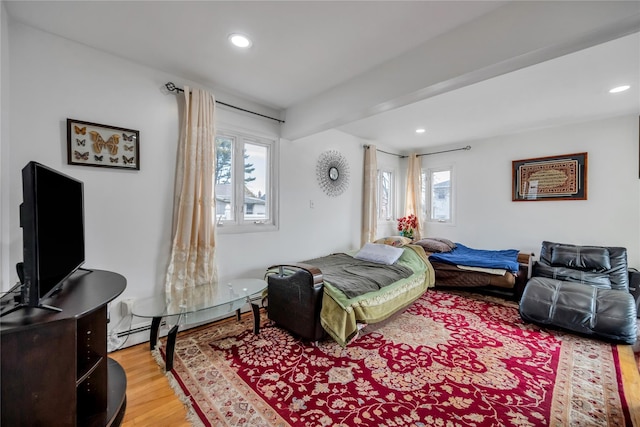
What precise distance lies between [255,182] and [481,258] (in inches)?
130

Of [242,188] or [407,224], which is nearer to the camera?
[242,188]

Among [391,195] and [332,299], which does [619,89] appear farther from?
[332,299]

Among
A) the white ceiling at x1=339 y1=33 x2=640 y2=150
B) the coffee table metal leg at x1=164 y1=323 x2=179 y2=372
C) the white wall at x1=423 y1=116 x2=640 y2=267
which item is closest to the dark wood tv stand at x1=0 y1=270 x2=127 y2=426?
the coffee table metal leg at x1=164 y1=323 x2=179 y2=372

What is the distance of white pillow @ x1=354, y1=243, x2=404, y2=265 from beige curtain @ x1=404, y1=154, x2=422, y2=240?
6.08ft

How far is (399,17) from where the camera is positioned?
1.69m

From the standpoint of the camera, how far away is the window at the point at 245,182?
9.51ft

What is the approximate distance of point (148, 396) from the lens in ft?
5.41

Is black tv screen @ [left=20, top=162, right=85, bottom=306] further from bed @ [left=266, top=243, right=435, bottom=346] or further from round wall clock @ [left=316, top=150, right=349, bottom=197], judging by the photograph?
round wall clock @ [left=316, top=150, right=349, bottom=197]

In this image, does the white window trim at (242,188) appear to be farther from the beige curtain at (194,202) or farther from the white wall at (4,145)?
the white wall at (4,145)

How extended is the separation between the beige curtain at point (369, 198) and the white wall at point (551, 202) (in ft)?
4.57

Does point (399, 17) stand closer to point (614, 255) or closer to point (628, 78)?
point (628, 78)

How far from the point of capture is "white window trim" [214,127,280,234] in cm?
290

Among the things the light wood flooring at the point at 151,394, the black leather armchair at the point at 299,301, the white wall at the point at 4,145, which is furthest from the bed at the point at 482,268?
the white wall at the point at 4,145

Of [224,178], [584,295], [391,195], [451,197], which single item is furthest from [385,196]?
[224,178]
